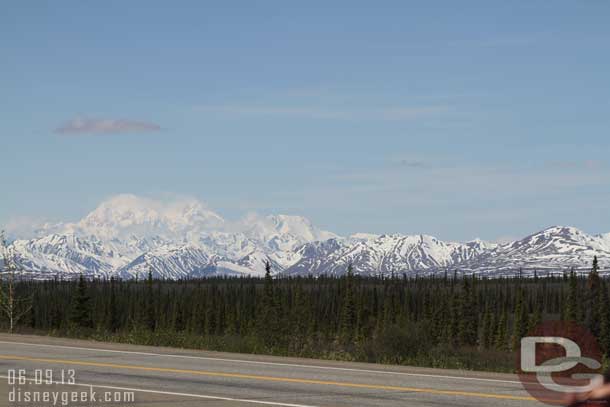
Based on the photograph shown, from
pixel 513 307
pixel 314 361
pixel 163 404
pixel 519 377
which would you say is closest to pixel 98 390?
pixel 163 404

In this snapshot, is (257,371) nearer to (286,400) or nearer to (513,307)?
(286,400)

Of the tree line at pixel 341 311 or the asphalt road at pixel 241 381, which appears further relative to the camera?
the tree line at pixel 341 311

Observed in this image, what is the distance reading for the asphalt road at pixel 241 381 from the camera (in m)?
16.8

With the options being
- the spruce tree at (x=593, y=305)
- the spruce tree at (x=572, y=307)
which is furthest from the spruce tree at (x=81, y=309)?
the spruce tree at (x=593, y=305)

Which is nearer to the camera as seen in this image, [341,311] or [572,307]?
[572,307]

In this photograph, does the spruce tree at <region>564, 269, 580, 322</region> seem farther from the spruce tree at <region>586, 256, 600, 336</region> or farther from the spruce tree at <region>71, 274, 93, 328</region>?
the spruce tree at <region>71, 274, 93, 328</region>

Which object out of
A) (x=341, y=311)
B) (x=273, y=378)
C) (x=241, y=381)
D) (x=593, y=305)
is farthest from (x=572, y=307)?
(x=241, y=381)

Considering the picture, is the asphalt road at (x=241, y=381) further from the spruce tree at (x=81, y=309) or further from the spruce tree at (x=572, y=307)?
the spruce tree at (x=572, y=307)

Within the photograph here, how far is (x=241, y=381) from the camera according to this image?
19.3 metres

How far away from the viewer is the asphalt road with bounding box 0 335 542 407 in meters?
16.8

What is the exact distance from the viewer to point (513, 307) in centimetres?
16888

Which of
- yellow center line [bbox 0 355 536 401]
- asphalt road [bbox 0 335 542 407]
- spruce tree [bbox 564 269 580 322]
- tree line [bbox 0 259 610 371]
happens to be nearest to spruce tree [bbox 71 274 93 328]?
tree line [bbox 0 259 610 371]

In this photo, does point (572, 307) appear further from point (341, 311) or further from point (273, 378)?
point (273, 378)

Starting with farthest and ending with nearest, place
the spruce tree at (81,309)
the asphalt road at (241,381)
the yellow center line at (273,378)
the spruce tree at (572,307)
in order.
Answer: the spruce tree at (572,307)
the spruce tree at (81,309)
the yellow center line at (273,378)
the asphalt road at (241,381)
